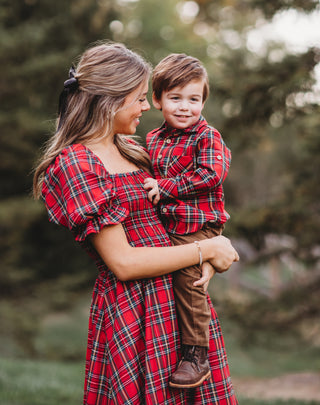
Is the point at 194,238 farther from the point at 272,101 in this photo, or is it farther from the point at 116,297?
the point at 272,101

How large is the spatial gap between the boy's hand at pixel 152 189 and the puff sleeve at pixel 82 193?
169 mm

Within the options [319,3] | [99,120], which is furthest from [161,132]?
[319,3]

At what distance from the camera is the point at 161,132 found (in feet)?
7.88

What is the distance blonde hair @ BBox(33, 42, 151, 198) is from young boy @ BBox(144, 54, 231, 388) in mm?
216

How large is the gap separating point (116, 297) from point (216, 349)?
19.5 inches

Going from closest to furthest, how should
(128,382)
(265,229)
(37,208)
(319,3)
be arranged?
(128,382), (319,3), (265,229), (37,208)

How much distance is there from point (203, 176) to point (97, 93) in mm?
574

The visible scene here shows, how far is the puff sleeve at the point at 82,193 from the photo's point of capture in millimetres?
1885

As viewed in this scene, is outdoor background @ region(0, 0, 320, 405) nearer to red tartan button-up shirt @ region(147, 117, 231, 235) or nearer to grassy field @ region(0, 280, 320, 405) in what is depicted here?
grassy field @ region(0, 280, 320, 405)

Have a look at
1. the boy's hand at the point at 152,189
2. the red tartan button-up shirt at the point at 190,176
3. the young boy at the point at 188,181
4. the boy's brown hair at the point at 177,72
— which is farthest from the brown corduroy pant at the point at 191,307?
the boy's brown hair at the point at 177,72

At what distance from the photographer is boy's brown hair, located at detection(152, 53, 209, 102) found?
7.32 ft

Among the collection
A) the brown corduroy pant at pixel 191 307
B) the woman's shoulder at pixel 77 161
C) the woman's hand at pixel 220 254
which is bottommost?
the brown corduroy pant at pixel 191 307

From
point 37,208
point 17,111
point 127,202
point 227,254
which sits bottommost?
point 227,254

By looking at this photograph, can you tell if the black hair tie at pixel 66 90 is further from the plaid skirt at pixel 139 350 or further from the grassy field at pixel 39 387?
the grassy field at pixel 39 387
